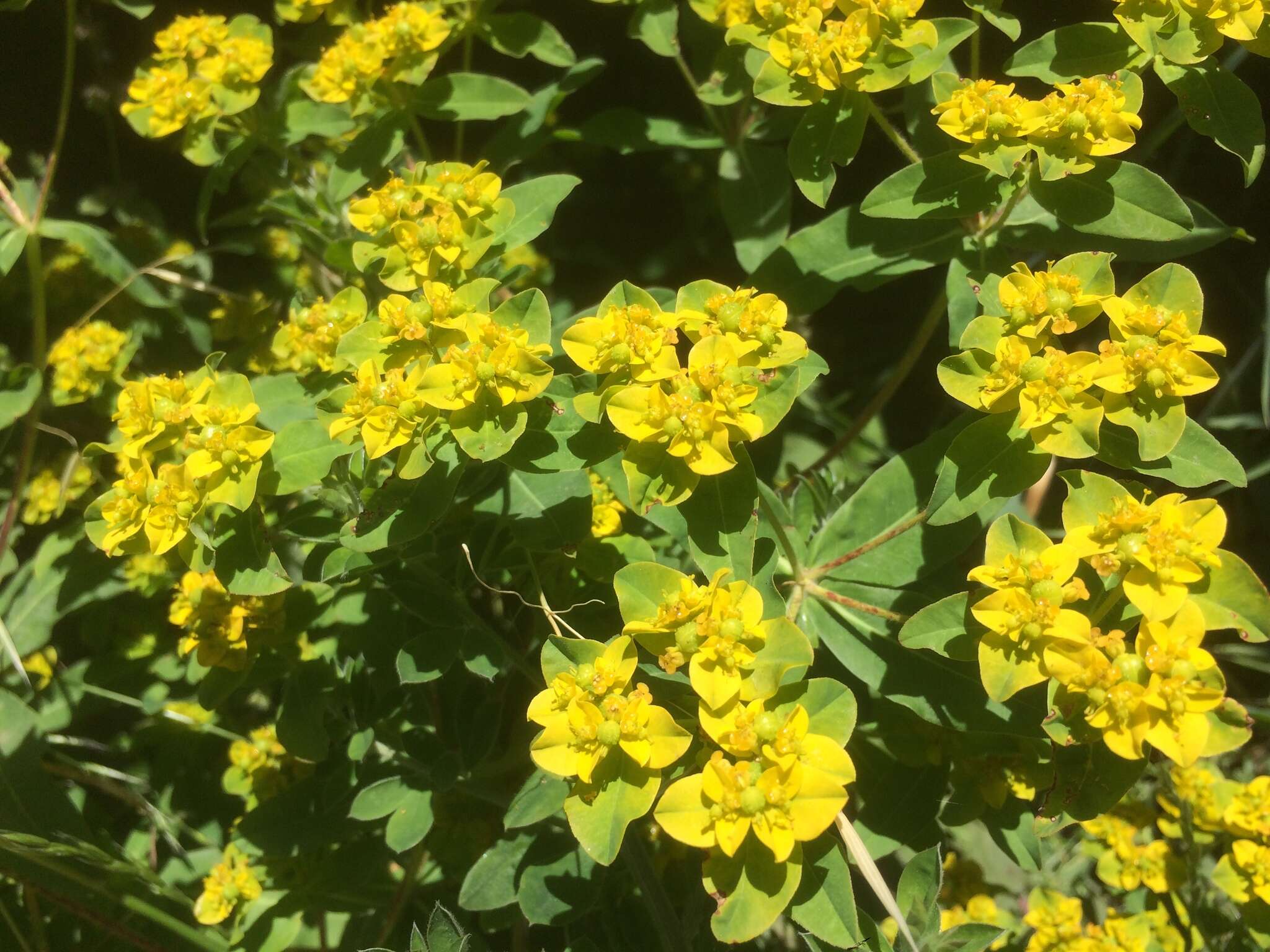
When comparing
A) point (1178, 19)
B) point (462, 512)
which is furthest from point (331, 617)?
point (1178, 19)

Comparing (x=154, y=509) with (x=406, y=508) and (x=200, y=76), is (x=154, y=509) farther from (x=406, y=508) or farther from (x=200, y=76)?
(x=200, y=76)

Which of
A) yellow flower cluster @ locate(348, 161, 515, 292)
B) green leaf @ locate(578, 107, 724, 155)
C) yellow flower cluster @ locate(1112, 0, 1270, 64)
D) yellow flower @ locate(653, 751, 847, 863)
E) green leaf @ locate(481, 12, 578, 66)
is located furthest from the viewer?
green leaf @ locate(578, 107, 724, 155)

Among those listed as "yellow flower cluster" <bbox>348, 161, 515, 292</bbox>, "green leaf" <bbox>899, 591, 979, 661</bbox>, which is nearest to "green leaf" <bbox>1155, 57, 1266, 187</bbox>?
"green leaf" <bbox>899, 591, 979, 661</bbox>

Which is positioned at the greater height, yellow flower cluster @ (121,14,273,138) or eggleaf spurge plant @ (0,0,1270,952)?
yellow flower cluster @ (121,14,273,138)

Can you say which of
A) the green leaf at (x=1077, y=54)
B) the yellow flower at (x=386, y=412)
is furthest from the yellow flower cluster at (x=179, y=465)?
the green leaf at (x=1077, y=54)

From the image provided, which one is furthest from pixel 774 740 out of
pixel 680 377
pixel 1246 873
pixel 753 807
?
pixel 1246 873

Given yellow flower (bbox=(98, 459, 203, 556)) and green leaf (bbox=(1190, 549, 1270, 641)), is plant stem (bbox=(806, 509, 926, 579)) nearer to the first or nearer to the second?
green leaf (bbox=(1190, 549, 1270, 641))

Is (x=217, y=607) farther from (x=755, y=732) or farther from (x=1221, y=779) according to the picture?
(x=1221, y=779)
